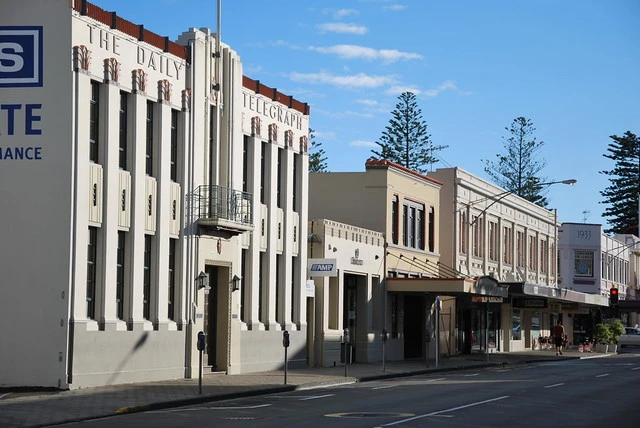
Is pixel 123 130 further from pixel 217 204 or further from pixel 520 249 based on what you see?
pixel 520 249

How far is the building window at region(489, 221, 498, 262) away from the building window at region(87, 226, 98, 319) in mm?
35239

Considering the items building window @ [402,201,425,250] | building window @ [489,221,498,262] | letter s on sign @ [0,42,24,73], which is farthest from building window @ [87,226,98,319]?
building window @ [489,221,498,262]

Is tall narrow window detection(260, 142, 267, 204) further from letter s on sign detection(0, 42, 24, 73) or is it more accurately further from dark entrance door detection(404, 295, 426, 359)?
A: dark entrance door detection(404, 295, 426, 359)

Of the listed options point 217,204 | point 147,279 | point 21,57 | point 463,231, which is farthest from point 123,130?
point 463,231

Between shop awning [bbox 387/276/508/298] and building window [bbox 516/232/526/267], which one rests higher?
building window [bbox 516/232/526/267]

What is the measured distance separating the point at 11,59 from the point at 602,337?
4704cm

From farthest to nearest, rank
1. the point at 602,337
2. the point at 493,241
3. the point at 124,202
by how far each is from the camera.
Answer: the point at 602,337
the point at 493,241
the point at 124,202

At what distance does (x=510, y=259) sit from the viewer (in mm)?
63562

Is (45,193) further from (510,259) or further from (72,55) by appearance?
(510,259)

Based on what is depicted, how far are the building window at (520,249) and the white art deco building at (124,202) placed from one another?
32.2 m

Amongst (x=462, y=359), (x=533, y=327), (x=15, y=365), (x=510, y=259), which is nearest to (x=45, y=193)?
(x=15, y=365)

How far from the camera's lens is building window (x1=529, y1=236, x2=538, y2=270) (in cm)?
6849

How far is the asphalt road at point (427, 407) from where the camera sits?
62.7 ft

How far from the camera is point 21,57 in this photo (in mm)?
25391
